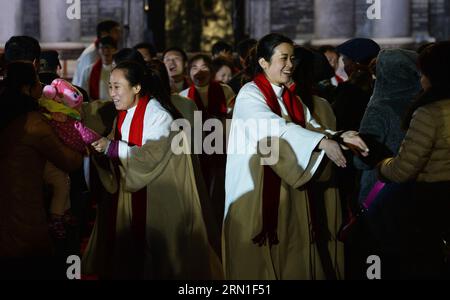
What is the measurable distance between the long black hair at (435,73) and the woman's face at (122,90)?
203 cm

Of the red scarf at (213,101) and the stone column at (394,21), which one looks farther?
the stone column at (394,21)

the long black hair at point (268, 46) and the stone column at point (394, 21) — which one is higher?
the stone column at point (394, 21)

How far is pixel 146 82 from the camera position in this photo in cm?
754

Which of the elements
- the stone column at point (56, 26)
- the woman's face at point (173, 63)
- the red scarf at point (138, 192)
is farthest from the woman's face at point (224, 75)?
the stone column at point (56, 26)

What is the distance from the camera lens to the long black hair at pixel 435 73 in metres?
6.29

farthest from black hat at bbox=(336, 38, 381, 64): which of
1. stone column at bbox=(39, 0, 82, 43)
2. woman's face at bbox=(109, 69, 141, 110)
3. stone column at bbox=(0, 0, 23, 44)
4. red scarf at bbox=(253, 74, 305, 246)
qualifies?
stone column at bbox=(0, 0, 23, 44)

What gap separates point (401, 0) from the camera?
1741cm

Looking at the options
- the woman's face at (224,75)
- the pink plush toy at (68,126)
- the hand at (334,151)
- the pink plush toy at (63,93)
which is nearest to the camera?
the hand at (334,151)

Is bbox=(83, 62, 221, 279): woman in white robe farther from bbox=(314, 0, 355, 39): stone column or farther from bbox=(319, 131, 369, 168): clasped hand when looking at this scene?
bbox=(314, 0, 355, 39): stone column

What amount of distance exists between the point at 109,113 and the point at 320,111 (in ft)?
5.63

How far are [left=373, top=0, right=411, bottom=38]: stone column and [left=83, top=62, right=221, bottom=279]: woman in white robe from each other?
10240mm

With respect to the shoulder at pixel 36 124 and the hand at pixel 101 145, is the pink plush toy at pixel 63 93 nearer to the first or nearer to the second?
the hand at pixel 101 145

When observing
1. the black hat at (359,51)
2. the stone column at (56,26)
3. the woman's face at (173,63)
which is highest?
the stone column at (56,26)

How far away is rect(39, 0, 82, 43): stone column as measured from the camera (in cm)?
1791
